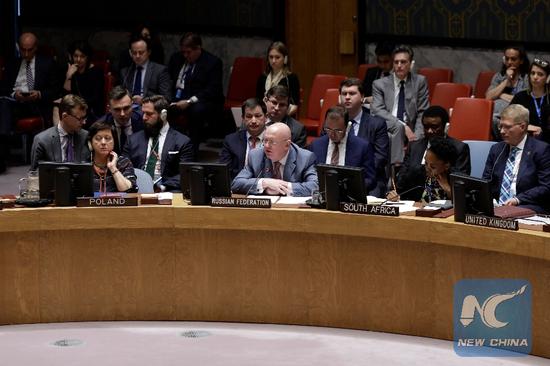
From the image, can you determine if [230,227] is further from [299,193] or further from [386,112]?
[386,112]

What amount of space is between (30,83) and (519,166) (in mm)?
5275

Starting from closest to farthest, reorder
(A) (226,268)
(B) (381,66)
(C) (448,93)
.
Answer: (A) (226,268) < (C) (448,93) < (B) (381,66)

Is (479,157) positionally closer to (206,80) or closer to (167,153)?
(167,153)

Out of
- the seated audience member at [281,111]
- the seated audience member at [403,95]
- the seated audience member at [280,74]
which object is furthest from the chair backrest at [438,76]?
the seated audience member at [281,111]

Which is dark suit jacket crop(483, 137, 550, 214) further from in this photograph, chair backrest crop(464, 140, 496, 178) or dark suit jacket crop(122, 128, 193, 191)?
dark suit jacket crop(122, 128, 193, 191)

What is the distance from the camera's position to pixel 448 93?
10195mm

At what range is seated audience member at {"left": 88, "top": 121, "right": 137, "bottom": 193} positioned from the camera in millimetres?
7668

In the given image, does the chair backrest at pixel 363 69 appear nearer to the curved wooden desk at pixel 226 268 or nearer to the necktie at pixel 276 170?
the necktie at pixel 276 170

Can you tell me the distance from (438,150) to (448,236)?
82cm

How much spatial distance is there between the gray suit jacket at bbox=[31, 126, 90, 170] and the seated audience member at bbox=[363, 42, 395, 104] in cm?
315

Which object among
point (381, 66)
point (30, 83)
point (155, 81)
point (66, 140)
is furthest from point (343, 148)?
point (30, 83)

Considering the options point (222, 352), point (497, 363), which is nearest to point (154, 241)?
point (222, 352)

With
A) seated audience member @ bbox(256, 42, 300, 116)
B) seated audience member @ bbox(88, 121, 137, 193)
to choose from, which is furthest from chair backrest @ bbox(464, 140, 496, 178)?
seated audience member @ bbox(256, 42, 300, 116)

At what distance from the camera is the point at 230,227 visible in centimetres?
705
